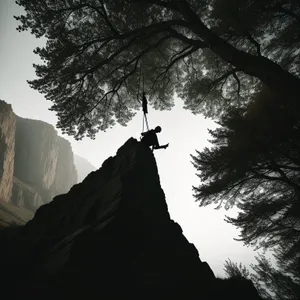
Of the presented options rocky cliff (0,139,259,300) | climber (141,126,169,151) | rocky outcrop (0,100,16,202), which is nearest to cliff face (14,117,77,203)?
rocky outcrop (0,100,16,202)

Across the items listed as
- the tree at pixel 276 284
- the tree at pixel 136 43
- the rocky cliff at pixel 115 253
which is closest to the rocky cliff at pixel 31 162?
the tree at pixel 136 43

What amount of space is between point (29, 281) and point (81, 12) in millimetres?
8168

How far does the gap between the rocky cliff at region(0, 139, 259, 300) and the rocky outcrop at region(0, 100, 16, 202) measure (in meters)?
54.2

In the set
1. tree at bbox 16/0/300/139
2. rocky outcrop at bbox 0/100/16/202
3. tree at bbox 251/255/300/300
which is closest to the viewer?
tree at bbox 16/0/300/139

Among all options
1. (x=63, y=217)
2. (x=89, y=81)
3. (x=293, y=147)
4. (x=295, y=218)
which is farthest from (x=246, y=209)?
(x=89, y=81)

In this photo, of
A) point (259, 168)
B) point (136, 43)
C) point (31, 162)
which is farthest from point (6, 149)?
point (259, 168)

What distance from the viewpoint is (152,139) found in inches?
255

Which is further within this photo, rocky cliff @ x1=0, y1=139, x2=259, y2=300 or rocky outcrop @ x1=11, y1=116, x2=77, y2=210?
rocky outcrop @ x1=11, y1=116, x2=77, y2=210

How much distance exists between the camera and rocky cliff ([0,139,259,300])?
326cm

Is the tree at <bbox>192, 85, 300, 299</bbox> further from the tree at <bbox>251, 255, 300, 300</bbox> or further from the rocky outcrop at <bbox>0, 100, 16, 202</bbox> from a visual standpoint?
the rocky outcrop at <bbox>0, 100, 16, 202</bbox>

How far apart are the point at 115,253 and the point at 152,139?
3.69 m

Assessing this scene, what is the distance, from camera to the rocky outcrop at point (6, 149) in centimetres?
4912

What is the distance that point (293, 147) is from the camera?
19.3 feet

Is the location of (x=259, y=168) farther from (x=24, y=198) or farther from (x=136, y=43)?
(x=24, y=198)
